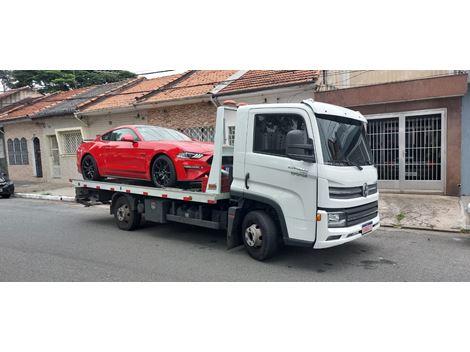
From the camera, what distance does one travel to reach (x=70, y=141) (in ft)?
62.8

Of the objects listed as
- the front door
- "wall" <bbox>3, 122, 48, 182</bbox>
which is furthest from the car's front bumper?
the front door

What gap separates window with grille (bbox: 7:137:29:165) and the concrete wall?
20.9 meters

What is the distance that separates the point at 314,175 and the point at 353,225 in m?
1.01

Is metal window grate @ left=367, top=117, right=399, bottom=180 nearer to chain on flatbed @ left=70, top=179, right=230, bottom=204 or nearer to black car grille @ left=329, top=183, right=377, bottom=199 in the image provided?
black car grille @ left=329, top=183, right=377, bottom=199

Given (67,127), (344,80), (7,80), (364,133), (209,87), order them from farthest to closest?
(7,80)
(67,127)
(209,87)
(344,80)
(364,133)

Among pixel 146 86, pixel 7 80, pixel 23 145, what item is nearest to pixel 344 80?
pixel 146 86

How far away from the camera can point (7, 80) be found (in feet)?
108

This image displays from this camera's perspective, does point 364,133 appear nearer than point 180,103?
Yes

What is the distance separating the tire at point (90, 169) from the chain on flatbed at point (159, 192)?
0.62 feet

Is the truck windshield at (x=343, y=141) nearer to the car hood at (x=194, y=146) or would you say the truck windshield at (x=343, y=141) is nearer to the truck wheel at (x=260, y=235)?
the truck wheel at (x=260, y=235)

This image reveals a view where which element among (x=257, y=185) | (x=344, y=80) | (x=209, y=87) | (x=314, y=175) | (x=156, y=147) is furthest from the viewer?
(x=209, y=87)

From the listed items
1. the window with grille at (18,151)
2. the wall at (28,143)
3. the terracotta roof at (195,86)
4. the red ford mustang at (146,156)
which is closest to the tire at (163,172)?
the red ford mustang at (146,156)

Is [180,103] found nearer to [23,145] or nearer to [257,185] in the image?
[257,185]

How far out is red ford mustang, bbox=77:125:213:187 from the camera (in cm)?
704
